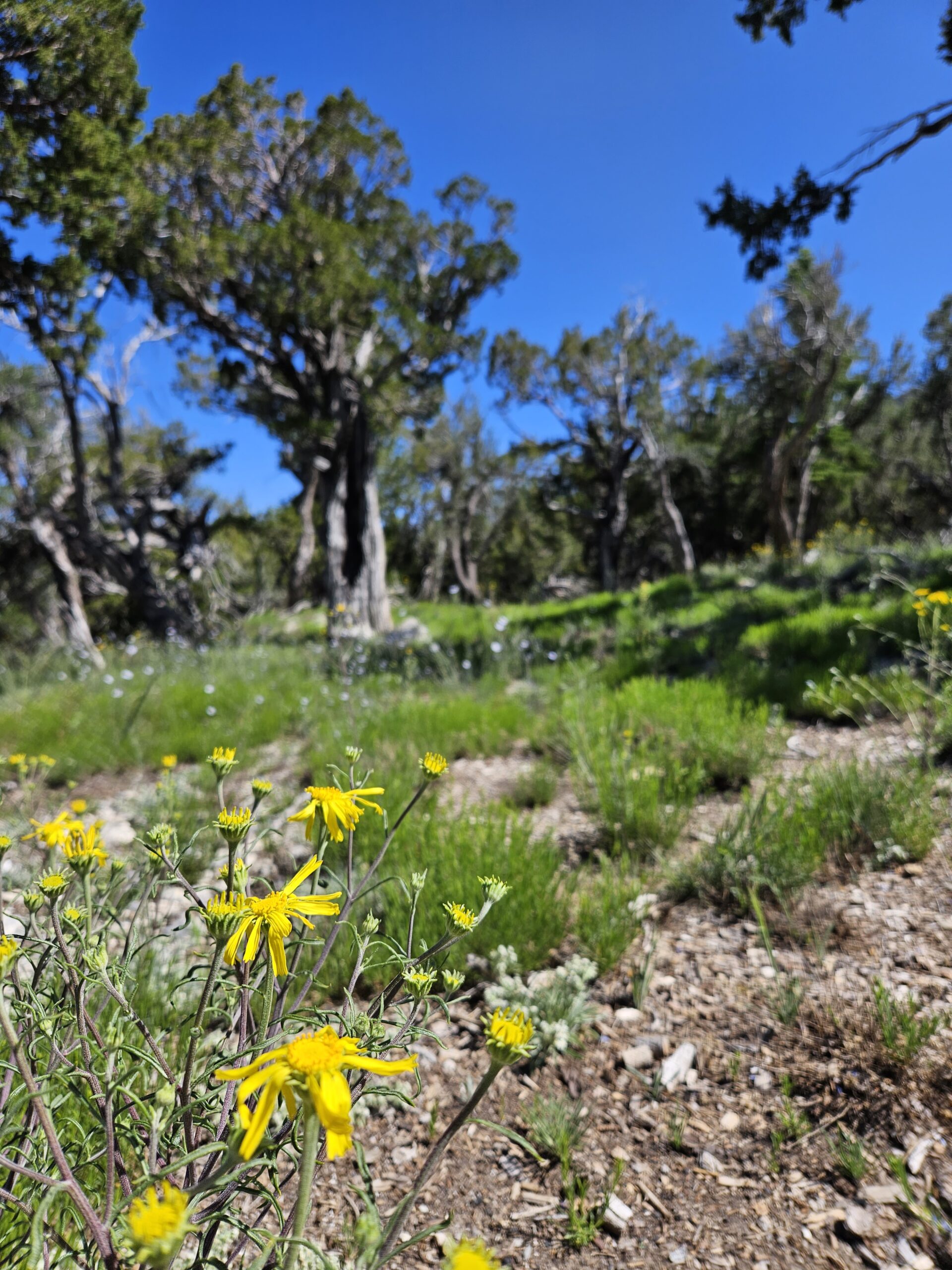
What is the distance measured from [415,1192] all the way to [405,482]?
85.7ft

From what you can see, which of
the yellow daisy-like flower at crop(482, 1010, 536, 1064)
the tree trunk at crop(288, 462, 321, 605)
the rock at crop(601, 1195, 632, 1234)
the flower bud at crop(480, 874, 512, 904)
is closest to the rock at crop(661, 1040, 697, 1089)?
the rock at crop(601, 1195, 632, 1234)

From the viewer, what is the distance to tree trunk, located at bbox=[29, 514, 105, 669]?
1259cm

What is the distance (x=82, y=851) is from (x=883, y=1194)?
5.60 feet

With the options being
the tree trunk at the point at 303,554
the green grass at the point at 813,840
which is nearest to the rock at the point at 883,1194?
the green grass at the point at 813,840

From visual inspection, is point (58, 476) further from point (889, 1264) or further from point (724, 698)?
point (889, 1264)

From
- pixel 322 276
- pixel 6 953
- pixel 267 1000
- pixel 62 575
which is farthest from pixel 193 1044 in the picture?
pixel 62 575

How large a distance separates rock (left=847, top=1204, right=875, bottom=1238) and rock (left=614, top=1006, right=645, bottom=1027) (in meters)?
0.66

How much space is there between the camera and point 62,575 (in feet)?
43.2

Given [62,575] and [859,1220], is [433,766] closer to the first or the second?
[859,1220]

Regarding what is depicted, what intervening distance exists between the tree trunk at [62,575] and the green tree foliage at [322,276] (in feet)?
15.9

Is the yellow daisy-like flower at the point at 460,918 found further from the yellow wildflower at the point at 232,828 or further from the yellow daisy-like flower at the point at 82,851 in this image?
the yellow daisy-like flower at the point at 82,851

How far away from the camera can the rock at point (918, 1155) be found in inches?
51.1

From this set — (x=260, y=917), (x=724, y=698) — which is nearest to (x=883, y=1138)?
(x=260, y=917)

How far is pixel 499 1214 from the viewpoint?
133cm
